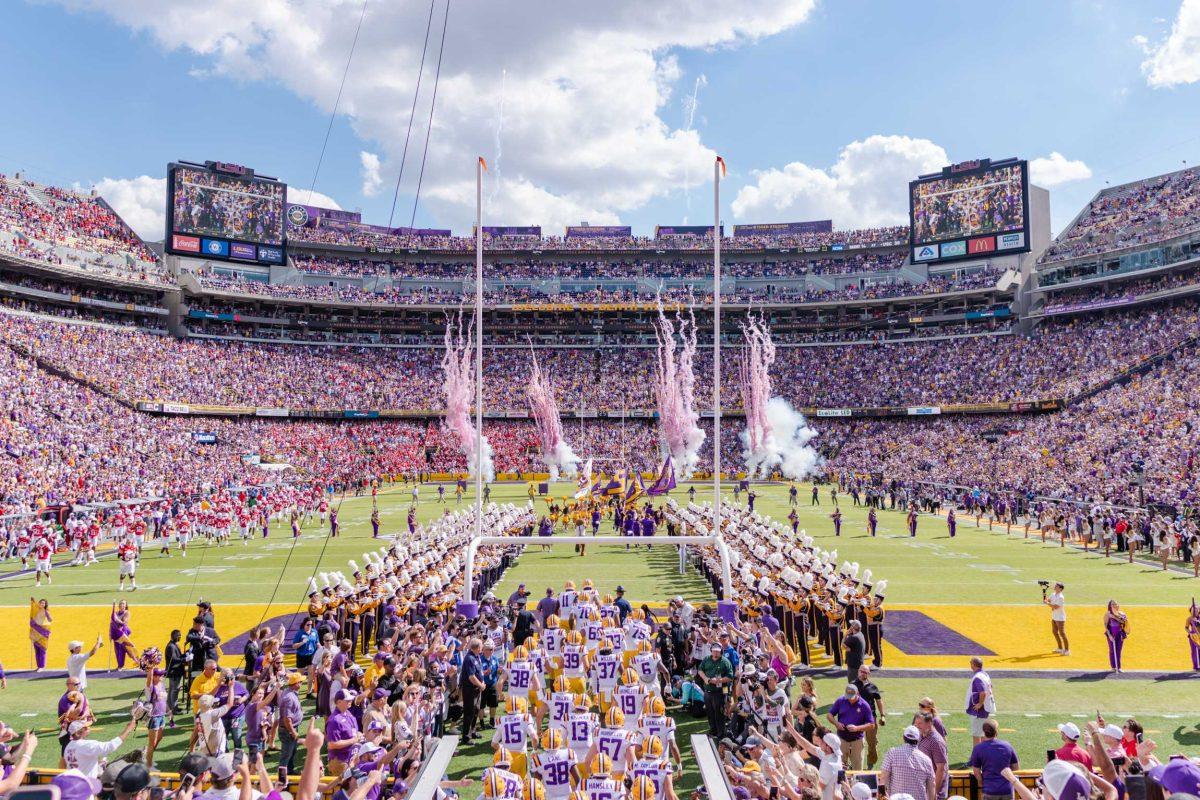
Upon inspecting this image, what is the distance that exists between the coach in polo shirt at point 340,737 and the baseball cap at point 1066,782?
5.39m

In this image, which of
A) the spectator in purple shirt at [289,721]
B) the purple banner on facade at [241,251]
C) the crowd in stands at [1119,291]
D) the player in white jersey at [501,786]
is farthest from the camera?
the purple banner on facade at [241,251]

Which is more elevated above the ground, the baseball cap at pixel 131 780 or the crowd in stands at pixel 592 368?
the crowd in stands at pixel 592 368

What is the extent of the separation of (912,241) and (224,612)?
62945 mm

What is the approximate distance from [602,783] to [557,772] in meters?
0.61

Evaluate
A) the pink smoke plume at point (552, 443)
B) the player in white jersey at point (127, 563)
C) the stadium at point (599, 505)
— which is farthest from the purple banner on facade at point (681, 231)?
the player in white jersey at point (127, 563)

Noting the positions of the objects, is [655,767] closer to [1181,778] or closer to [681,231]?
[1181,778]

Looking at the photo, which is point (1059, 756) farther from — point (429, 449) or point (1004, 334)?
point (1004, 334)

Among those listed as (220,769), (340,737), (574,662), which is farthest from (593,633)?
(220,769)

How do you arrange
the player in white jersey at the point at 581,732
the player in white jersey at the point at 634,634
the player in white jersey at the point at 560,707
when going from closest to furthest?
the player in white jersey at the point at 581,732
the player in white jersey at the point at 560,707
the player in white jersey at the point at 634,634

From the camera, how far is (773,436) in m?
55.6

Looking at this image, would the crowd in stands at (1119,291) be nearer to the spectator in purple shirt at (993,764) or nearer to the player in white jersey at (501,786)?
the spectator in purple shirt at (993,764)

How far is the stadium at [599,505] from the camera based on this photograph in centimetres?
719

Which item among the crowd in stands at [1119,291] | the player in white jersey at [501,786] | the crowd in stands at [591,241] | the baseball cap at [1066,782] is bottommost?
the player in white jersey at [501,786]

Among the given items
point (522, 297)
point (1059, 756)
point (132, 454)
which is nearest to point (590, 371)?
point (522, 297)
